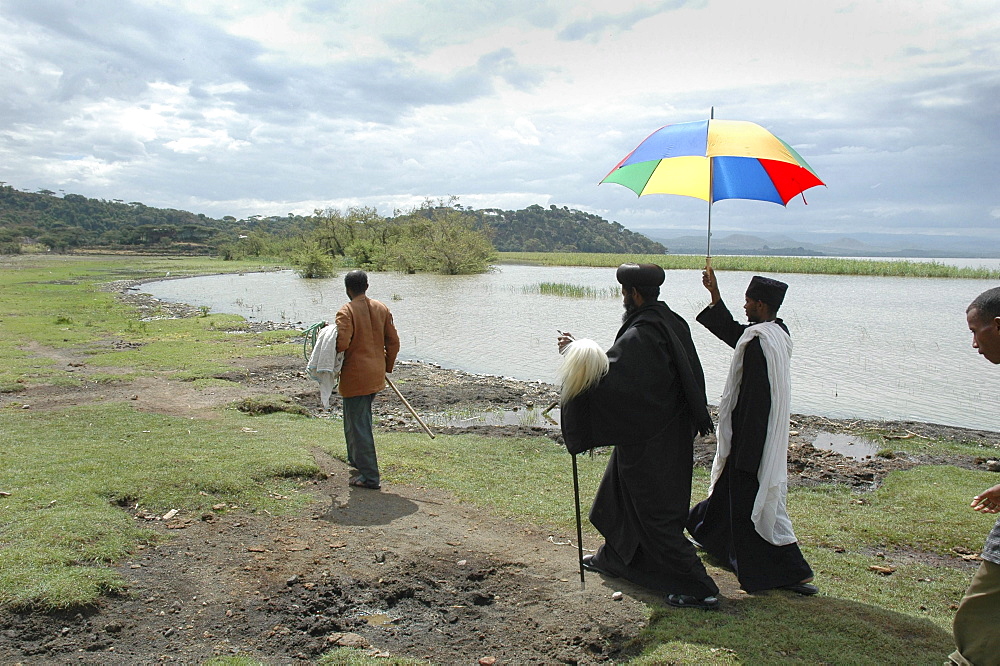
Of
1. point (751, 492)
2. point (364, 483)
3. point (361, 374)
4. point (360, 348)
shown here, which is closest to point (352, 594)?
point (364, 483)

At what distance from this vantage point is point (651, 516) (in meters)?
4.25

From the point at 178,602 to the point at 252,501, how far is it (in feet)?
5.67

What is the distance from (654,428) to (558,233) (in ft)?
480

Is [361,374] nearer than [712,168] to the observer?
No

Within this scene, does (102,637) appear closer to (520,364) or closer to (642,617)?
(642,617)

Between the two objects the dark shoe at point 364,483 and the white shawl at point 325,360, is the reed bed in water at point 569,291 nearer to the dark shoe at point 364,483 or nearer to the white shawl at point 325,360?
the dark shoe at point 364,483

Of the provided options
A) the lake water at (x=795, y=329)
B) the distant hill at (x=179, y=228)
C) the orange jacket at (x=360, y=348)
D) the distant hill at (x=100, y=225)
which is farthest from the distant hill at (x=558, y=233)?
the orange jacket at (x=360, y=348)

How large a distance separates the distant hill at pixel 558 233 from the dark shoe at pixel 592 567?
12899 cm

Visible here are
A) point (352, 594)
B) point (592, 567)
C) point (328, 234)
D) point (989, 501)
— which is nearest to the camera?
point (989, 501)

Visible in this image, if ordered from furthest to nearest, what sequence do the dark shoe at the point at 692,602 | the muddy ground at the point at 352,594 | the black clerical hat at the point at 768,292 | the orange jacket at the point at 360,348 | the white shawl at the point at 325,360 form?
the orange jacket at the point at 360,348
the white shawl at the point at 325,360
the black clerical hat at the point at 768,292
the dark shoe at the point at 692,602
the muddy ground at the point at 352,594

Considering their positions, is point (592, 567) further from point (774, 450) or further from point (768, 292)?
point (768, 292)

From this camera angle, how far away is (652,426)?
4.19 metres

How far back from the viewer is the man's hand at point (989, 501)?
279 cm

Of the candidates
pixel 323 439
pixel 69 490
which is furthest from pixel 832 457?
pixel 69 490
